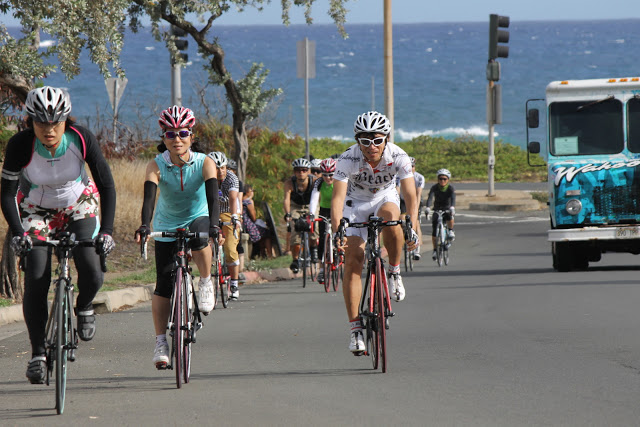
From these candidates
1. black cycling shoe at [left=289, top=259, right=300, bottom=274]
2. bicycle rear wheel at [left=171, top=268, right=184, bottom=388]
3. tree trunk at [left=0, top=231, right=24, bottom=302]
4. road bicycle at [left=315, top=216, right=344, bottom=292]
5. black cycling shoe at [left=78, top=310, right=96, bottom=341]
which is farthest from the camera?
black cycling shoe at [left=289, top=259, right=300, bottom=274]

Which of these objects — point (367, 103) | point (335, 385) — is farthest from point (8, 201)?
point (367, 103)

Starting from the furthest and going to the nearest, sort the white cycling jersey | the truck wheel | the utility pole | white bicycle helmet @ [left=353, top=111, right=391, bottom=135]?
the utility pole < the truck wheel < the white cycling jersey < white bicycle helmet @ [left=353, top=111, right=391, bottom=135]

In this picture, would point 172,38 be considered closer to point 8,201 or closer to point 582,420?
point 8,201

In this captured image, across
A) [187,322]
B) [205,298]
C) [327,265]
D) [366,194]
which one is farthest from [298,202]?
[187,322]

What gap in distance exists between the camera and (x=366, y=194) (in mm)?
8875

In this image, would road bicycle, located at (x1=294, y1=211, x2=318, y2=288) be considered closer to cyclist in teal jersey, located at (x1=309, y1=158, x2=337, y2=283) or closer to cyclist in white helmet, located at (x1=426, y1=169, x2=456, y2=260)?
cyclist in teal jersey, located at (x1=309, y1=158, x2=337, y2=283)

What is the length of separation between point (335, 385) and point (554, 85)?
413 inches

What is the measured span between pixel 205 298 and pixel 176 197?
2.57 feet

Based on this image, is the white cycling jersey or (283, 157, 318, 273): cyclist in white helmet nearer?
the white cycling jersey

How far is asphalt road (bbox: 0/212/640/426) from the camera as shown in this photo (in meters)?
6.77

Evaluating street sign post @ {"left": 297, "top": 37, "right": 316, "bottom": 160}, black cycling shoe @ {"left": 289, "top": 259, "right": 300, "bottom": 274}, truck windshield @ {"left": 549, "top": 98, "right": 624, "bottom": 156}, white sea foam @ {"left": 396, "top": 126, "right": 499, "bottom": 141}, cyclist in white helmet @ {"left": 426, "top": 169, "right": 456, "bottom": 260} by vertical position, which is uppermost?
white sea foam @ {"left": 396, "top": 126, "right": 499, "bottom": 141}

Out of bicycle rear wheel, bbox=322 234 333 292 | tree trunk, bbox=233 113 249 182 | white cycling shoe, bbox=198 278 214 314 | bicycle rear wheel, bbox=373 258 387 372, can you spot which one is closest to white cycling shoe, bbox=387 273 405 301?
bicycle rear wheel, bbox=373 258 387 372

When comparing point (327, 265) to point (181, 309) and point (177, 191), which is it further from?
point (181, 309)

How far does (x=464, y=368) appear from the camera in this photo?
838cm
